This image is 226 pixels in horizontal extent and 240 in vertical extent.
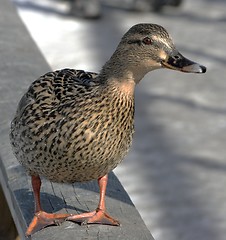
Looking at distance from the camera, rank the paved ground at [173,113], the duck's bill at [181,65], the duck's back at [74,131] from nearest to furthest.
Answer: the duck's bill at [181,65] → the duck's back at [74,131] → the paved ground at [173,113]

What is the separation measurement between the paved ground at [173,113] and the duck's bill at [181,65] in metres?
1.94

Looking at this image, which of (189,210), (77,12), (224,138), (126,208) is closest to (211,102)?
(224,138)

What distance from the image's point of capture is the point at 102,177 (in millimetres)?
2758

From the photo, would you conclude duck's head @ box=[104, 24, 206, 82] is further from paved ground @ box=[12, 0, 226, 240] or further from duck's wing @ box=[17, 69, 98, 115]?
paved ground @ box=[12, 0, 226, 240]

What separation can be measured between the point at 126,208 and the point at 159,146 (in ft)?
7.94

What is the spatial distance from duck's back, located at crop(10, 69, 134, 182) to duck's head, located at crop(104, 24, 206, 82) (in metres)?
0.13

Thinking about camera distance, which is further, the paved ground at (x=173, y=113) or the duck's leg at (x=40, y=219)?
the paved ground at (x=173, y=113)

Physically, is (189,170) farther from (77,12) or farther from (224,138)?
(77,12)

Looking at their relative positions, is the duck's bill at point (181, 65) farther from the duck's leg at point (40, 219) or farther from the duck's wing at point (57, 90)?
the duck's leg at point (40, 219)

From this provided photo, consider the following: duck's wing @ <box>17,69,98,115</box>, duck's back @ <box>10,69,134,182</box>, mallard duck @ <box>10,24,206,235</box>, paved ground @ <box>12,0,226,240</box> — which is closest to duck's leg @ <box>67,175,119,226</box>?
mallard duck @ <box>10,24,206,235</box>

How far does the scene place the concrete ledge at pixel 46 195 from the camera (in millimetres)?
2641

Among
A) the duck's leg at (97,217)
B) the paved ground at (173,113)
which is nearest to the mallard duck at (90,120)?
the duck's leg at (97,217)

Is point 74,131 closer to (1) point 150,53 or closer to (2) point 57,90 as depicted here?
(2) point 57,90

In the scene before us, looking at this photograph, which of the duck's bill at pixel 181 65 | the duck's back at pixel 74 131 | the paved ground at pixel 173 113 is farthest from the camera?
the paved ground at pixel 173 113
